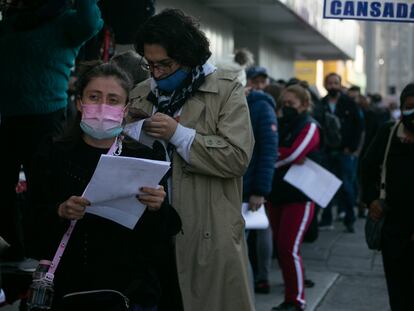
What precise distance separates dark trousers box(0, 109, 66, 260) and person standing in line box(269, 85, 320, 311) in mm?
2274

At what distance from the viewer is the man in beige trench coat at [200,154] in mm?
3824

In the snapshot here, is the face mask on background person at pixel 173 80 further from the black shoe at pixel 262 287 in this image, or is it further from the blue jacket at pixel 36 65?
the black shoe at pixel 262 287

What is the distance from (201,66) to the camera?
13.1ft

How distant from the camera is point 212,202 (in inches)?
153

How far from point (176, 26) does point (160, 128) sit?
470 mm

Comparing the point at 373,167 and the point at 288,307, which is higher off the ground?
the point at 373,167

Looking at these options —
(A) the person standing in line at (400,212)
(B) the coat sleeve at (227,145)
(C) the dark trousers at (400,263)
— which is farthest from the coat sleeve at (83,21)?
Answer: (C) the dark trousers at (400,263)

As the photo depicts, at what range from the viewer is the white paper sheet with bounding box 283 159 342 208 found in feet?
22.8

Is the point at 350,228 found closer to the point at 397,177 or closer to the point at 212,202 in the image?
the point at 397,177

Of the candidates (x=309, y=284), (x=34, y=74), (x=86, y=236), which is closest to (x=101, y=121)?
(x=86, y=236)

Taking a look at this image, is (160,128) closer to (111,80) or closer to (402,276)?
(111,80)

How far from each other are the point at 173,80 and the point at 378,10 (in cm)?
242

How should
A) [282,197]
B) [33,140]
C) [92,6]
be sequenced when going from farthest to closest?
[282,197], [33,140], [92,6]

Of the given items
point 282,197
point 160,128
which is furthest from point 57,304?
point 282,197
